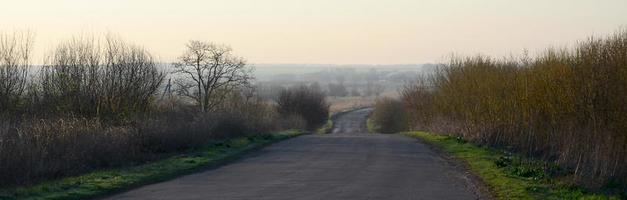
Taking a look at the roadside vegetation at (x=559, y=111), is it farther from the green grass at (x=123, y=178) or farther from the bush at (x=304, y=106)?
the bush at (x=304, y=106)

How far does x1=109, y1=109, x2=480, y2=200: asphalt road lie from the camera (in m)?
16.7

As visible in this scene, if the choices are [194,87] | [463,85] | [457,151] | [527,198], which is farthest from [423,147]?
[194,87]

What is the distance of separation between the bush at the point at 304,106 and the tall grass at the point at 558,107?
107 ft

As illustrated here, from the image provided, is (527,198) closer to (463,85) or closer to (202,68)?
(463,85)

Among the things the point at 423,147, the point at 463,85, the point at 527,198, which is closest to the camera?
the point at 527,198

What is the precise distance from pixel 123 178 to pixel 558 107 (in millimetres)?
13231

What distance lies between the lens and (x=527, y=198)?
15.9 m

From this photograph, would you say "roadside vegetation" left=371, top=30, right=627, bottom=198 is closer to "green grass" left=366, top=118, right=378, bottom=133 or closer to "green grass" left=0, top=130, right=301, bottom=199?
"green grass" left=0, top=130, right=301, bottom=199

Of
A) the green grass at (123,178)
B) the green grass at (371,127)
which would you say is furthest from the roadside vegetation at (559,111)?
the green grass at (371,127)

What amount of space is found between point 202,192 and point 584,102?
11.3m

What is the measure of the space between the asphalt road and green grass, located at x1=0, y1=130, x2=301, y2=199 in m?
0.57

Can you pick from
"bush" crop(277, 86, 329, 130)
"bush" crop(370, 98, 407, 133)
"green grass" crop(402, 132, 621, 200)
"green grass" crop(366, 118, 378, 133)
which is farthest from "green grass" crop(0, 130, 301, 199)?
"green grass" crop(366, 118, 378, 133)

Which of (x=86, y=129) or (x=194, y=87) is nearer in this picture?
(x=86, y=129)

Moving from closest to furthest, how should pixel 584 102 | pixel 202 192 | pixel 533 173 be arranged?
pixel 202 192, pixel 533 173, pixel 584 102
